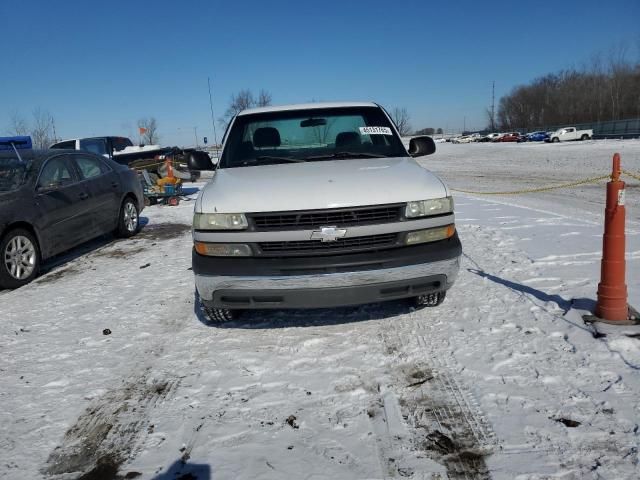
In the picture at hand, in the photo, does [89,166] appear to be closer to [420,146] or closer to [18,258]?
[18,258]

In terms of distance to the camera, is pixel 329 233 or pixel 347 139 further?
pixel 347 139

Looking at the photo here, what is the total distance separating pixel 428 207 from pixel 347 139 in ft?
5.31

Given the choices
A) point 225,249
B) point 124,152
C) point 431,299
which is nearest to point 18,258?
point 225,249

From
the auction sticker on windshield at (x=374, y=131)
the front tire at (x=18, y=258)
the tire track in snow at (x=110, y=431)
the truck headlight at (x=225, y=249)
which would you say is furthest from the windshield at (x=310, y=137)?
the front tire at (x=18, y=258)

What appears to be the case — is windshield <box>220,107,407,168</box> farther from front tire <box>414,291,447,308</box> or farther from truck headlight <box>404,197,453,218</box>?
front tire <box>414,291,447,308</box>

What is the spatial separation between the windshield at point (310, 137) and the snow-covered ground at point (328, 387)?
1.46 meters

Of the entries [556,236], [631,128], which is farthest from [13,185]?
[631,128]

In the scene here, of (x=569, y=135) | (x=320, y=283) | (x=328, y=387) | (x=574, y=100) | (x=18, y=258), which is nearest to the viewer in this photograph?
(x=328, y=387)

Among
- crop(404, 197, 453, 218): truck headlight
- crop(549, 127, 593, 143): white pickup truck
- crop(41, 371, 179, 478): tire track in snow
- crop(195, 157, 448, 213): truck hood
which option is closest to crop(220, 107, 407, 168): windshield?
crop(195, 157, 448, 213): truck hood

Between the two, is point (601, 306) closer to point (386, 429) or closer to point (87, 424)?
point (386, 429)

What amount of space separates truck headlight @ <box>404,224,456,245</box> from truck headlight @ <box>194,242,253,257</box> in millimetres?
1145

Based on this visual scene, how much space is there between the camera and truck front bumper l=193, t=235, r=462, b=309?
3.25 m

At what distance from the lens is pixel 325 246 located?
3.30m

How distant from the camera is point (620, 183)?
347 cm
